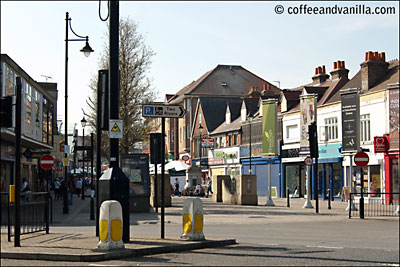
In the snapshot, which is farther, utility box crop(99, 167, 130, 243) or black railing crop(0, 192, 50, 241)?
black railing crop(0, 192, 50, 241)

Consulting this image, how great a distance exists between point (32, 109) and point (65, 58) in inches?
353

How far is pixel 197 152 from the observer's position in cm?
7650

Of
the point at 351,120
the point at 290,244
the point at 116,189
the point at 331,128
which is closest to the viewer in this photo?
the point at 116,189

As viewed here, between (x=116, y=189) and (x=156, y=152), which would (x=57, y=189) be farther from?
(x=116, y=189)

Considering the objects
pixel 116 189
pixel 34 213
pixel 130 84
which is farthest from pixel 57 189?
pixel 116 189

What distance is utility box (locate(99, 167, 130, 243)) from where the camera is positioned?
13.2m

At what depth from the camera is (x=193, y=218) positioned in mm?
13891


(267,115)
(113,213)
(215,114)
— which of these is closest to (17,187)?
(113,213)

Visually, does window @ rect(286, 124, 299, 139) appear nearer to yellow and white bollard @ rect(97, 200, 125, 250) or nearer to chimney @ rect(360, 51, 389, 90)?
chimney @ rect(360, 51, 389, 90)

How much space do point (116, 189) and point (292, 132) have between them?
4114cm

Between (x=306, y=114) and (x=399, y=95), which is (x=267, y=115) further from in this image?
(x=399, y=95)

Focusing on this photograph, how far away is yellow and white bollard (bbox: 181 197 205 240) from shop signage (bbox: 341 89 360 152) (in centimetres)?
2147

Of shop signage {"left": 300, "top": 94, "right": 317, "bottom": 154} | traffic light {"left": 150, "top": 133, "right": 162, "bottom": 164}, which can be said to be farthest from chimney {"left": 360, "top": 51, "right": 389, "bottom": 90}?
traffic light {"left": 150, "top": 133, "right": 162, "bottom": 164}

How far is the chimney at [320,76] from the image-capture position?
55.2 metres
